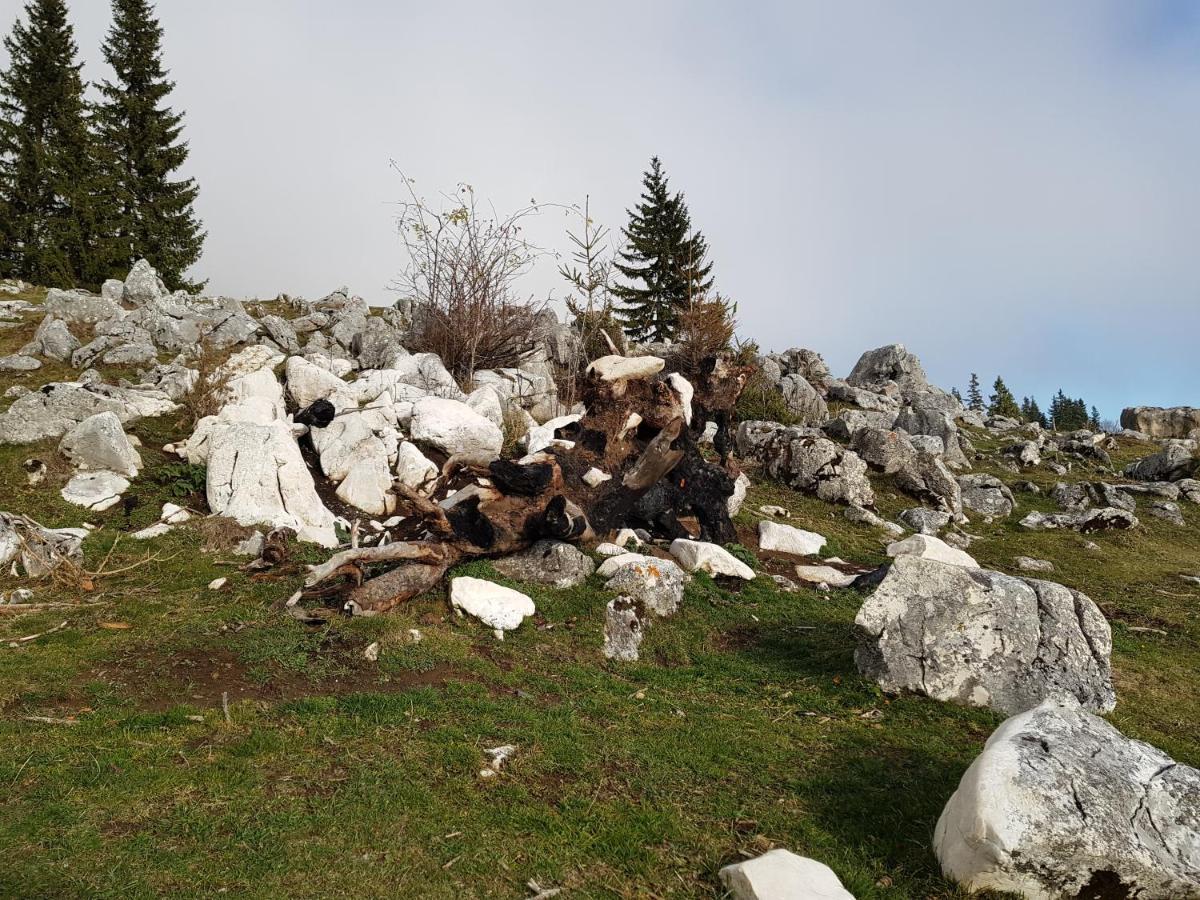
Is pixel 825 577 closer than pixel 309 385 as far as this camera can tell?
Yes

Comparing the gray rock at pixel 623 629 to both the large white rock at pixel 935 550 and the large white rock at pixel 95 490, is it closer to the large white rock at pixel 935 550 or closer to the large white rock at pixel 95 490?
the large white rock at pixel 935 550

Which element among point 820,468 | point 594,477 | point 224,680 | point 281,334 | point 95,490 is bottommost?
point 224,680

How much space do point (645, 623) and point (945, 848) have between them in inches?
198

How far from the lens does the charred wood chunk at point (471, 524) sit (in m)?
10.2

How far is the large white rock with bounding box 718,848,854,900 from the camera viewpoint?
380 centimetres

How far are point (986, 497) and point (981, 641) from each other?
14.4m

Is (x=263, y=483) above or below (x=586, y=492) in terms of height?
below

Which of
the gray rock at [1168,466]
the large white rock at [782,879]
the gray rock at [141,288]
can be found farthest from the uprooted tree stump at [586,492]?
the gray rock at [1168,466]

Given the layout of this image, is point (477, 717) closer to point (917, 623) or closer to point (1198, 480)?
point (917, 623)

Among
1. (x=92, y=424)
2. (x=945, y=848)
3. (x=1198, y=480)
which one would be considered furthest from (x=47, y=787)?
(x=1198, y=480)

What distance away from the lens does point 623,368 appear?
1238 cm

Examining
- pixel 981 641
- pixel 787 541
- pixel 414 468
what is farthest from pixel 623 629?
pixel 414 468

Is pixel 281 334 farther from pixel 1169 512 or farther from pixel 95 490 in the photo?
pixel 1169 512

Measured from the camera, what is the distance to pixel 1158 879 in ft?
13.0
